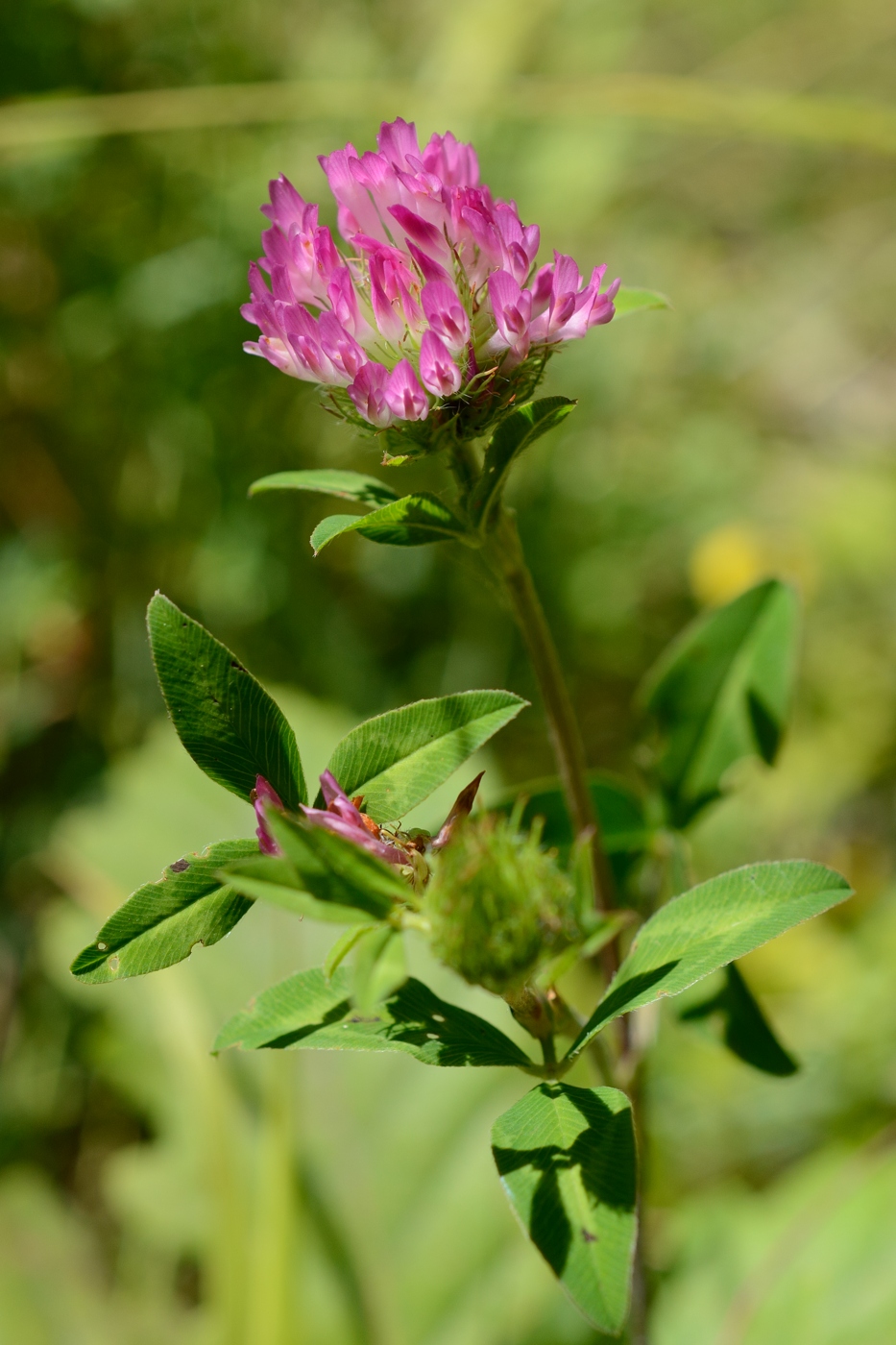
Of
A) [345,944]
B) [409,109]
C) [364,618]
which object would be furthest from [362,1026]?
[409,109]

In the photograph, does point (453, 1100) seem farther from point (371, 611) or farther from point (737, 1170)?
point (371, 611)

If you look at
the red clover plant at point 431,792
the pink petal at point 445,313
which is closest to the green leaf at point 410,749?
the red clover plant at point 431,792

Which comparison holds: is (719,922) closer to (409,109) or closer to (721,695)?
(721,695)

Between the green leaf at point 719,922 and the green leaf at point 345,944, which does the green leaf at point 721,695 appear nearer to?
the green leaf at point 719,922

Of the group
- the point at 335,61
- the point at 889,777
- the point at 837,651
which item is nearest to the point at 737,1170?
the point at 889,777

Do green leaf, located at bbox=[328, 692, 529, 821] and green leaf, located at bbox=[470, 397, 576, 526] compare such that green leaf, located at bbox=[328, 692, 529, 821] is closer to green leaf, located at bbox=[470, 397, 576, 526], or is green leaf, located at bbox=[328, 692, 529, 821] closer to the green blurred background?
green leaf, located at bbox=[470, 397, 576, 526]

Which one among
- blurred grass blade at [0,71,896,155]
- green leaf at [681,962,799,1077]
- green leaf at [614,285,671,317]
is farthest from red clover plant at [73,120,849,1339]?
blurred grass blade at [0,71,896,155]
